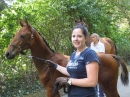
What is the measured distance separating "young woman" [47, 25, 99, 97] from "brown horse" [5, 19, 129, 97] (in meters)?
1.76

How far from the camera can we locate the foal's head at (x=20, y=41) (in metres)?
3.59

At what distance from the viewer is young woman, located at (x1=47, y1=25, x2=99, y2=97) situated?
1.89 metres

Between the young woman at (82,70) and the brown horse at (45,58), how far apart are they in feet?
5.77

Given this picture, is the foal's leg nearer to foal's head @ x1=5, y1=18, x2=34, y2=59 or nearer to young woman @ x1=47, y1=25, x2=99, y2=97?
foal's head @ x1=5, y1=18, x2=34, y2=59

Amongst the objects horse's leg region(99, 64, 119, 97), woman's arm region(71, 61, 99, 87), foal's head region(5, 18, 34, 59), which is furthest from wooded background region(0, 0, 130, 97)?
woman's arm region(71, 61, 99, 87)

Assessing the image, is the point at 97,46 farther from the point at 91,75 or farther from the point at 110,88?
the point at 91,75

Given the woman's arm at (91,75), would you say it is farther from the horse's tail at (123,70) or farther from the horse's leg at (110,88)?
the horse's tail at (123,70)

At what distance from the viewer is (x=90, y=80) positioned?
189 centimetres

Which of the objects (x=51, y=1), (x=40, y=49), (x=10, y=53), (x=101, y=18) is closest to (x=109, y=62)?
(x=40, y=49)

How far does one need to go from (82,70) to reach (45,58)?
206cm

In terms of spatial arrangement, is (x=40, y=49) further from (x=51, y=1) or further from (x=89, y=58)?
(x=51, y=1)

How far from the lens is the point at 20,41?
362cm

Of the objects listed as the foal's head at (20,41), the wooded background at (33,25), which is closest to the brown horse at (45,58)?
the foal's head at (20,41)

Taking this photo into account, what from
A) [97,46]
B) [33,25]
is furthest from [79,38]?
[33,25]
